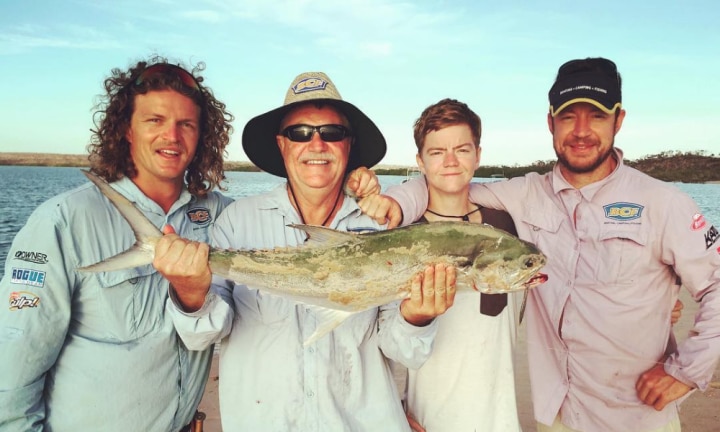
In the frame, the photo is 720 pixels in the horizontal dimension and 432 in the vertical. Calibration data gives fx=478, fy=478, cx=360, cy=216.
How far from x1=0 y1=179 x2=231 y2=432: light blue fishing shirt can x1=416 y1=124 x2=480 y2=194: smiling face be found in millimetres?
2236

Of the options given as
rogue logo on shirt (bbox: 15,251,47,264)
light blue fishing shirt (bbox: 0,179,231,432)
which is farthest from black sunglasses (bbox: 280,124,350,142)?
rogue logo on shirt (bbox: 15,251,47,264)

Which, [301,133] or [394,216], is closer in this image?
[301,133]

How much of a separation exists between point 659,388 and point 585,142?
2.02 m

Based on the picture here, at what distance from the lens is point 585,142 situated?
4098mm

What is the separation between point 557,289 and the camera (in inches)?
154

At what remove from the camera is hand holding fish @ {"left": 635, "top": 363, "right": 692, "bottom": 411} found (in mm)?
3611

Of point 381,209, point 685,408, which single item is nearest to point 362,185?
point 381,209

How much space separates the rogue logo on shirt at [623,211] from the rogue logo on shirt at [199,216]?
3213 millimetres

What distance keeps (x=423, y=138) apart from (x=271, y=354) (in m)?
2.12

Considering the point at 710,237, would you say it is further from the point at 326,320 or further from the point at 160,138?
the point at 160,138

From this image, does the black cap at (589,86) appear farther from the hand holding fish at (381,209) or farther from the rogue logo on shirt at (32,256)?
the rogue logo on shirt at (32,256)

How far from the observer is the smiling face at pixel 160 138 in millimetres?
3475

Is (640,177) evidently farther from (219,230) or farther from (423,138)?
(219,230)

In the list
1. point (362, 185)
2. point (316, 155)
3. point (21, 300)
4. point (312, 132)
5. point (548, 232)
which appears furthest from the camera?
point (548, 232)
